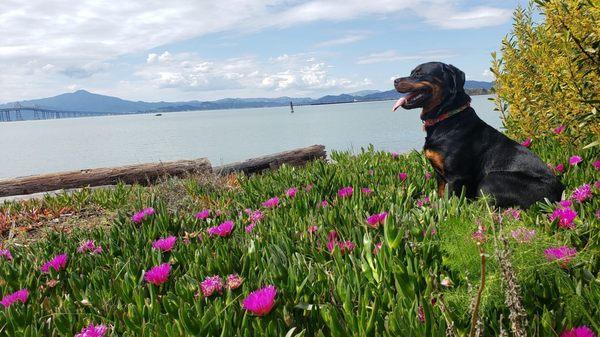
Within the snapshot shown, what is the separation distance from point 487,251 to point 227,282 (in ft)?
3.69

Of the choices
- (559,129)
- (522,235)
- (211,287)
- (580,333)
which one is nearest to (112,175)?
(559,129)

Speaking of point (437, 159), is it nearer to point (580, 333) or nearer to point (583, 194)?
point (583, 194)

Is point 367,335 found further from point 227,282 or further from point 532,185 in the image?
point 532,185

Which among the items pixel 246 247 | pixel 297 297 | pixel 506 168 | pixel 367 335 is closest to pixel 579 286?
pixel 367 335

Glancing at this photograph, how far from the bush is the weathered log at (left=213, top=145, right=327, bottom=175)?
16.6 ft

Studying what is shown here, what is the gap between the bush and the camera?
4.89m

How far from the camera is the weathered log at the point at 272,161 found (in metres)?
10.6

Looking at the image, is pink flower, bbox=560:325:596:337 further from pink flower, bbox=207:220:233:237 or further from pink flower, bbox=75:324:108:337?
pink flower, bbox=207:220:233:237

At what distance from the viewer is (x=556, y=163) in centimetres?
536

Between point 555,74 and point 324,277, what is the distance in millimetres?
4610

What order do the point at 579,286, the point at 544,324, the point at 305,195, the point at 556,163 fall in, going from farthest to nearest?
the point at 556,163 → the point at 305,195 → the point at 579,286 → the point at 544,324

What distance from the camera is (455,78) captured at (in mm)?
4895

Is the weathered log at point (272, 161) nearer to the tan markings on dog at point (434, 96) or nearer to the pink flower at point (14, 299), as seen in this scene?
the tan markings on dog at point (434, 96)

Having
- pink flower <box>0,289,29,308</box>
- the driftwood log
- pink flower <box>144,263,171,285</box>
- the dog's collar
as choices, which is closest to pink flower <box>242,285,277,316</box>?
pink flower <box>144,263,171,285</box>
